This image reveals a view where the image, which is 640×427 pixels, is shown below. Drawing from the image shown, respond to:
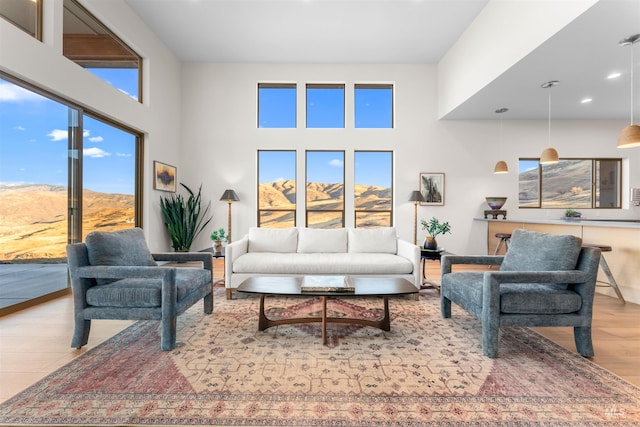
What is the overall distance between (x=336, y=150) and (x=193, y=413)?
5378mm

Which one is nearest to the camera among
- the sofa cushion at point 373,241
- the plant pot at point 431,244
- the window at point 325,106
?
the plant pot at point 431,244

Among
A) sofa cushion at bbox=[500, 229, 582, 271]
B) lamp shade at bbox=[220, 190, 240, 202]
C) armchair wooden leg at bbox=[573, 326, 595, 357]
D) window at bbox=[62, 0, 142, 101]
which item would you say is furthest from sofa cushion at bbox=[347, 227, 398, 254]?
window at bbox=[62, 0, 142, 101]

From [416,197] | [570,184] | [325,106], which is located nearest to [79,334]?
[416,197]

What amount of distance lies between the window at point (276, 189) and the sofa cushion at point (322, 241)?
7.29ft

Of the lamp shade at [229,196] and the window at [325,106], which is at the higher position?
the window at [325,106]

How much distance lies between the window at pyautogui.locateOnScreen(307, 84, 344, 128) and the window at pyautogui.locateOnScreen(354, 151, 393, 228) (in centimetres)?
91

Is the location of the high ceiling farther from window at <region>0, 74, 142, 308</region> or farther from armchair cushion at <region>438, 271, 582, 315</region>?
armchair cushion at <region>438, 271, 582, 315</region>

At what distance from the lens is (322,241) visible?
13.6ft

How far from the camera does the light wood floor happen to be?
6.29ft

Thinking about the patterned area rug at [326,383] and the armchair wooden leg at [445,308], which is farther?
the armchair wooden leg at [445,308]

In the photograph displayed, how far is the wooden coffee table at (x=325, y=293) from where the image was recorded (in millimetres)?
2306

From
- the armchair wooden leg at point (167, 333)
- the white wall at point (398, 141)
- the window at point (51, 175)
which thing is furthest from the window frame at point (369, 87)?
the armchair wooden leg at point (167, 333)

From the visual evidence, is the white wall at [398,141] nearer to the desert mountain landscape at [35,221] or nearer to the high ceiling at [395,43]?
the high ceiling at [395,43]

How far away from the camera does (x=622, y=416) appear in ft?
4.99
